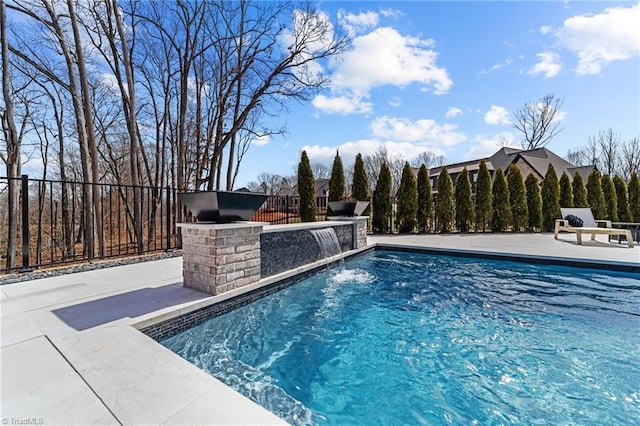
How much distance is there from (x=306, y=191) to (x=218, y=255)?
280 inches

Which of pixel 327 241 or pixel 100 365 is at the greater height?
pixel 327 241

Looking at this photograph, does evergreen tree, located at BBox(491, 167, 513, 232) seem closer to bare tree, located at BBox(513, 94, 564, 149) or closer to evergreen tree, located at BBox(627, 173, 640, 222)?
evergreen tree, located at BBox(627, 173, 640, 222)

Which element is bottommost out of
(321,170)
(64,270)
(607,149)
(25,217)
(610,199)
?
(64,270)

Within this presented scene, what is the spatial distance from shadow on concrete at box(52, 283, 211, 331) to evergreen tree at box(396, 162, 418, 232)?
8599 mm

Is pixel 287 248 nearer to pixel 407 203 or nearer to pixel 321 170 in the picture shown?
pixel 407 203

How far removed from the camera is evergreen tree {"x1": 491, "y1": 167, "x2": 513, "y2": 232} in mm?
10398

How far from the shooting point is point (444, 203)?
10.5 m

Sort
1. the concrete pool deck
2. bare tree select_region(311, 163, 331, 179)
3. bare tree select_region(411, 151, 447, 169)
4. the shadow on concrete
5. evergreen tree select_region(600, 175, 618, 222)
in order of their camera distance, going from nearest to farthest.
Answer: the concrete pool deck, the shadow on concrete, evergreen tree select_region(600, 175, 618, 222), bare tree select_region(411, 151, 447, 169), bare tree select_region(311, 163, 331, 179)

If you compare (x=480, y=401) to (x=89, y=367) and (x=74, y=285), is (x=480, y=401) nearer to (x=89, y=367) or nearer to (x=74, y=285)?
(x=89, y=367)

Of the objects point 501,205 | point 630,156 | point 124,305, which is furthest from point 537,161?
point 124,305

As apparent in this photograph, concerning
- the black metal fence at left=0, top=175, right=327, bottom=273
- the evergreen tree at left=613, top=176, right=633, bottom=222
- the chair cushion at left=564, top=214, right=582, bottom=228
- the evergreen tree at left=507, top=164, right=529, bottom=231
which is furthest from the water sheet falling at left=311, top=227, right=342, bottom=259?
the evergreen tree at left=613, top=176, right=633, bottom=222

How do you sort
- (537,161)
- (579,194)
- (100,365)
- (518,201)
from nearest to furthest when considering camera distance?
1. (100,365)
2. (518,201)
3. (579,194)
4. (537,161)

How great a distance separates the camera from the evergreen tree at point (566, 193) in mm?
10742

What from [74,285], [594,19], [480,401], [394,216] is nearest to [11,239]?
[74,285]
